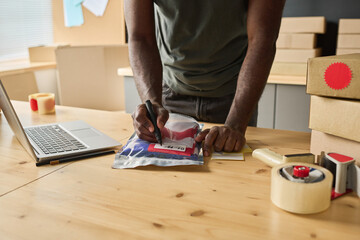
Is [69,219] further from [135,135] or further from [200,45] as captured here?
[200,45]

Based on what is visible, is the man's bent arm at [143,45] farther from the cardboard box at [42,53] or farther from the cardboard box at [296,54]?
the cardboard box at [42,53]

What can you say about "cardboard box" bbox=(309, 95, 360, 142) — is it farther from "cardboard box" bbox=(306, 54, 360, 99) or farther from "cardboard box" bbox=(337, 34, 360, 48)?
"cardboard box" bbox=(337, 34, 360, 48)

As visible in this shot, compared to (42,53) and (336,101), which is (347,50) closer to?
(336,101)

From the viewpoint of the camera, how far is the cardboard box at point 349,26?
7.08ft

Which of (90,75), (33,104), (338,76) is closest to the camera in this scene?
(338,76)

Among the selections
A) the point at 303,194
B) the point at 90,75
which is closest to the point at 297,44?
the point at 90,75

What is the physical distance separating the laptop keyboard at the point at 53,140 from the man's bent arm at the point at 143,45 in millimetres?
330

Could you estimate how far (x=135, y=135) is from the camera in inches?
42.3

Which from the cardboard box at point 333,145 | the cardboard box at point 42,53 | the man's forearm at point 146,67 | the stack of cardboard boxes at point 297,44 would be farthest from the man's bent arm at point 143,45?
the cardboard box at point 42,53

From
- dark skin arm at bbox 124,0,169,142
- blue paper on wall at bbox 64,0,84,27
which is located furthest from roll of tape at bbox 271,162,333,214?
blue paper on wall at bbox 64,0,84,27

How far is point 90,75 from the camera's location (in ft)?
9.20

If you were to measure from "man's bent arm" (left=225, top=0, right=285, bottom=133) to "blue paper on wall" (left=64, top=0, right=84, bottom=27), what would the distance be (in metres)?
2.16

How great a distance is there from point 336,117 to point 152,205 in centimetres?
44

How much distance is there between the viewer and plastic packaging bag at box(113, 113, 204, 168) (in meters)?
0.89
